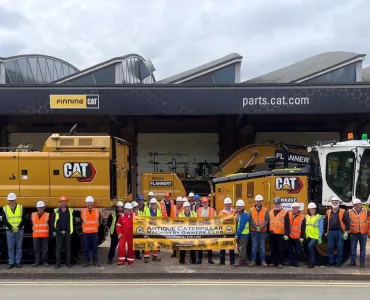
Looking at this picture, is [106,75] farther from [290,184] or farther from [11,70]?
[290,184]

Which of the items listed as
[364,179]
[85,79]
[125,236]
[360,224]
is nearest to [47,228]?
[125,236]

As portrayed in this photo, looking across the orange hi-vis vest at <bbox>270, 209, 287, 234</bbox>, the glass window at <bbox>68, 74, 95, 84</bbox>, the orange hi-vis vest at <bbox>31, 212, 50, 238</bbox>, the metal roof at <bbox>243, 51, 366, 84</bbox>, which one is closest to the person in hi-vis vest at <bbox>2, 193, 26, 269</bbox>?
the orange hi-vis vest at <bbox>31, 212, 50, 238</bbox>

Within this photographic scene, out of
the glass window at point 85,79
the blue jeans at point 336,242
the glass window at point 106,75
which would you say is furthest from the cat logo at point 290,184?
the glass window at point 85,79

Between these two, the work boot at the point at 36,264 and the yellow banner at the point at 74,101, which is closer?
the work boot at the point at 36,264

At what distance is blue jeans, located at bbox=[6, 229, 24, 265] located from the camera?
1041cm

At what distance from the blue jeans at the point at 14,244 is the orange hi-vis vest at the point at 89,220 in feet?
5.03

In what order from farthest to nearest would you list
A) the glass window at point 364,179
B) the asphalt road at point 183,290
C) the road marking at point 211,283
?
the glass window at point 364,179 → the road marking at point 211,283 → the asphalt road at point 183,290

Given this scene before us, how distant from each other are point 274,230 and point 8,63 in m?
32.8

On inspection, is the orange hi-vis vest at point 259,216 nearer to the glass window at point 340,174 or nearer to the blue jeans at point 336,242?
the blue jeans at point 336,242

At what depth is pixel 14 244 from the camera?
10516 mm

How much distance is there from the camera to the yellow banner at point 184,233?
35.1ft

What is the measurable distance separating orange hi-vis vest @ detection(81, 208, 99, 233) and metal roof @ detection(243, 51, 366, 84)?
892 inches

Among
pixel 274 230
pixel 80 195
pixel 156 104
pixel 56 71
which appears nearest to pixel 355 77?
pixel 156 104

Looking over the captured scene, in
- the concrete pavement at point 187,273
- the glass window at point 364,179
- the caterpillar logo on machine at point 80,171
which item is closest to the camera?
the concrete pavement at point 187,273
